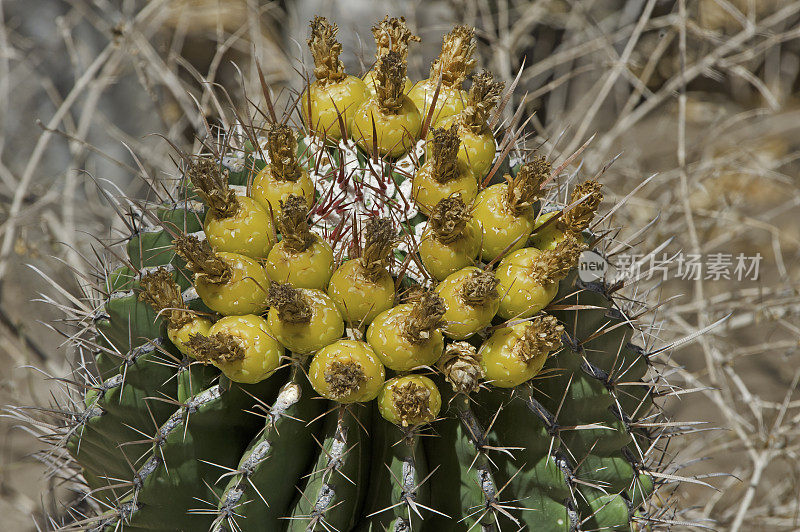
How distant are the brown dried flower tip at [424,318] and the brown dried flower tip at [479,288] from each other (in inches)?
2.1

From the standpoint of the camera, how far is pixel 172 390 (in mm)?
1457

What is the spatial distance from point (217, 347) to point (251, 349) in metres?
0.06

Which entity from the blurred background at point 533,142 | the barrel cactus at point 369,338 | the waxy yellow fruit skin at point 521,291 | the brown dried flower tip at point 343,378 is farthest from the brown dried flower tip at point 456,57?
the blurred background at point 533,142

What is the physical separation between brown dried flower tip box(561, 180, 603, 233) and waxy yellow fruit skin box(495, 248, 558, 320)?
0.11 meters

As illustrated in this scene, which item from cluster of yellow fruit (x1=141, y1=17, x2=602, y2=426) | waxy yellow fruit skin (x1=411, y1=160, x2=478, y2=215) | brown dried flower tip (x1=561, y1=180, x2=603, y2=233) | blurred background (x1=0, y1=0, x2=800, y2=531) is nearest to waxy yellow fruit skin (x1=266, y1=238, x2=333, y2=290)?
cluster of yellow fruit (x1=141, y1=17, x2=602, y2=426)

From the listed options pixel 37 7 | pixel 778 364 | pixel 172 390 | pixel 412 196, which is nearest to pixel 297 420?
pixel 172 390

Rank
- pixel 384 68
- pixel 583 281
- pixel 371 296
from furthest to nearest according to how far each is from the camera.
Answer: pixel 583 281, pixel 384 68, pixel 371 296

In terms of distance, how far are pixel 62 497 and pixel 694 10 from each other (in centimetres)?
426

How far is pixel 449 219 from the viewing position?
123 cm

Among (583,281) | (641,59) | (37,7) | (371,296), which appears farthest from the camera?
(641,59)

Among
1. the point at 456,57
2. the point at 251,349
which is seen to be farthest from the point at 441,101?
the point at 251,349

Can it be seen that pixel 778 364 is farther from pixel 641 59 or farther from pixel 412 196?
pixel 412 196

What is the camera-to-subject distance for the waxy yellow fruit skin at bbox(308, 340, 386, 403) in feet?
3.84

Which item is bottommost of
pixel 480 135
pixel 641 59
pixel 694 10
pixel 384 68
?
pixel 641 59
